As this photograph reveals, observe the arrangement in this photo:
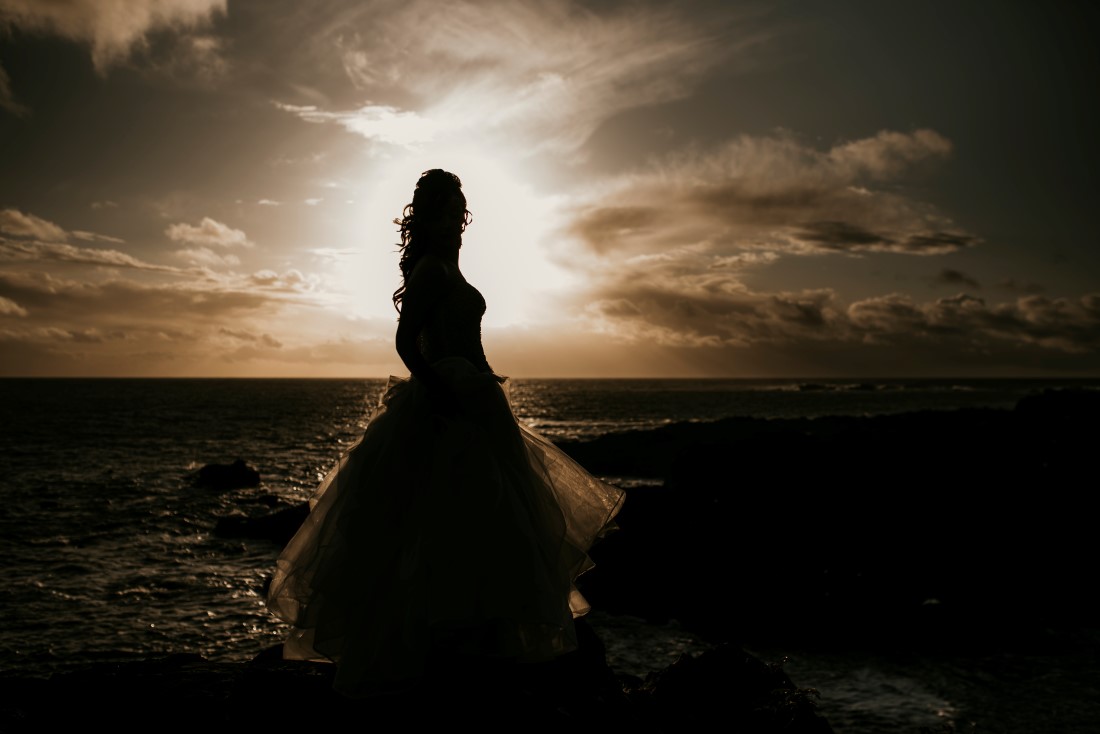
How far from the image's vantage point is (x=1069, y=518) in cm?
1834

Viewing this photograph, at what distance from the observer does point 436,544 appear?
442cm

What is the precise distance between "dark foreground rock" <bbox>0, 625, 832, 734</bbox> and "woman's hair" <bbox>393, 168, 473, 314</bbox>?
2.64m

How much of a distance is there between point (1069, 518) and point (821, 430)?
122 ft

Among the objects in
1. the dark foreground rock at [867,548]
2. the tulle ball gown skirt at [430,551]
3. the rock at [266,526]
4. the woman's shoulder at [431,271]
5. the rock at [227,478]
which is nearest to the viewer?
the tulle ball gown skirt at [430,551]

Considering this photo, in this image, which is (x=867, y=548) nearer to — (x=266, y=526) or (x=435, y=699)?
(x=435, y=699)

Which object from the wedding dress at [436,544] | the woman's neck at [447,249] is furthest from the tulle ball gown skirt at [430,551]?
the woman's neck at [447,249]

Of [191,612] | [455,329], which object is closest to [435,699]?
[455,329]

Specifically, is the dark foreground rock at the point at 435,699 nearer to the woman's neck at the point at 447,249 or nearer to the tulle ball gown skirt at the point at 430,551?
the tulle ball gown skirt at the point at 430,551

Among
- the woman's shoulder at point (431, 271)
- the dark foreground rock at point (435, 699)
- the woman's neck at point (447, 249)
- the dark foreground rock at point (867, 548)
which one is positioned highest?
the woman's neck at point (447, 249)

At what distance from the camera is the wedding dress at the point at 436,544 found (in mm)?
4324

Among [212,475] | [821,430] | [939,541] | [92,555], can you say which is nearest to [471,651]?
[939,541]

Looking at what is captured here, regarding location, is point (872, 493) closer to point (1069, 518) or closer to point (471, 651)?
point (1069, 518)

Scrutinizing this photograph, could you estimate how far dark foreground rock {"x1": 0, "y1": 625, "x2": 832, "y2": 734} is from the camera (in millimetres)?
4410

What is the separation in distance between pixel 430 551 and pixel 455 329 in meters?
1.50
